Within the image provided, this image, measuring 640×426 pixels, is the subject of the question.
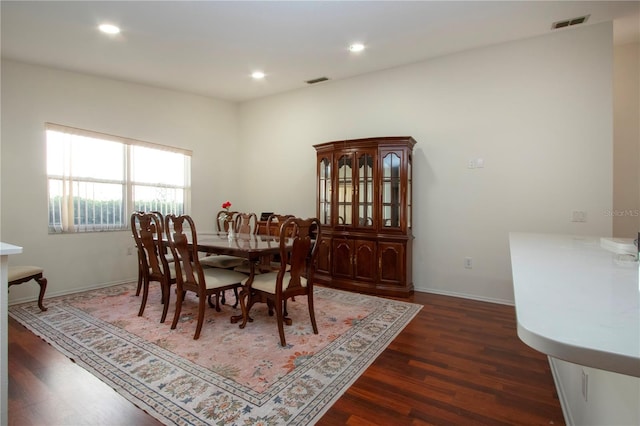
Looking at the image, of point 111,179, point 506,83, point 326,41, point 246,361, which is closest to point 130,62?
point 111,179

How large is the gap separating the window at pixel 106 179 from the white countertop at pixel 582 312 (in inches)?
190

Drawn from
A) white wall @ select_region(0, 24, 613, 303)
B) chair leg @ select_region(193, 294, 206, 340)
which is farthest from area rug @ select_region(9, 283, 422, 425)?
white wall @ select_region(0, 24, 613, 303)

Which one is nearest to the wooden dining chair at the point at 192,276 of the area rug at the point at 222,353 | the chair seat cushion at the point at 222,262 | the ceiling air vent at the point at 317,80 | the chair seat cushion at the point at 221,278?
the chair seat cushion at the point at 221,278

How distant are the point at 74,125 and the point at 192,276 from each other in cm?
292

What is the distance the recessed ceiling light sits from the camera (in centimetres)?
307

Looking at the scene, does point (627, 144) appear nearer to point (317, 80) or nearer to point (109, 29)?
point (317, 80)

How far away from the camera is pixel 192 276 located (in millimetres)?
2713

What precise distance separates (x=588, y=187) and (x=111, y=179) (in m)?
5.78

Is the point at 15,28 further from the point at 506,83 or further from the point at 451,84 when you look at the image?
the point at 506,83

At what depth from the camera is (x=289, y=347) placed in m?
2.43

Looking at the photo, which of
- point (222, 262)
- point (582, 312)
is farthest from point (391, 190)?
point (582, 312)

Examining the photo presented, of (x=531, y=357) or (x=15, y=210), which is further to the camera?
(x=15, y=210)

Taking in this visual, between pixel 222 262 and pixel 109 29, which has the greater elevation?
pixel 109 29

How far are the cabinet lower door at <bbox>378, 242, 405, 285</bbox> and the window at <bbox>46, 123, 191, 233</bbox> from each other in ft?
11.0
